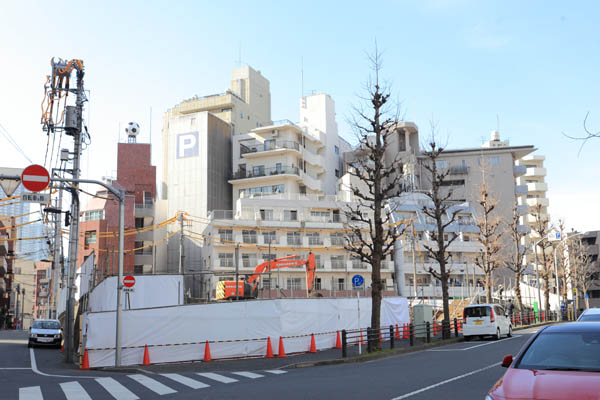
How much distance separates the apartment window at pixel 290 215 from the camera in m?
62.7

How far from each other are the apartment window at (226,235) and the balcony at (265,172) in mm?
11083

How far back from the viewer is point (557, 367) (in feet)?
19.0

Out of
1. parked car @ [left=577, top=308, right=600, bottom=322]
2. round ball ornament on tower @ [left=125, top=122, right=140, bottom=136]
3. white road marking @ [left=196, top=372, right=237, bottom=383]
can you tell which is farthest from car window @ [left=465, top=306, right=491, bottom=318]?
round ball ornament on tower @ [left=125, top=122, right=140, bottom=136]

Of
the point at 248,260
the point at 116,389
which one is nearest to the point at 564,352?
the point at 116,389

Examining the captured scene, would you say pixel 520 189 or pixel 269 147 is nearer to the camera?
pixel 269 147

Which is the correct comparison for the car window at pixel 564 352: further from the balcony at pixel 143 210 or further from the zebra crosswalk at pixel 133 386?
the balcony at pixel 143 210

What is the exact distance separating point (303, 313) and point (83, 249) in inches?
1890

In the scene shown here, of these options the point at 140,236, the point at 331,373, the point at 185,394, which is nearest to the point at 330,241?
the point at 140,236

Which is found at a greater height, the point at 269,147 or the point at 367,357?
the point at 269,147

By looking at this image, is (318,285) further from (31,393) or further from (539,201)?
(31,393)

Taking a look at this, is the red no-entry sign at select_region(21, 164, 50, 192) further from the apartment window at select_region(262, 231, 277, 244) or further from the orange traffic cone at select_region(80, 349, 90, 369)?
the apartment window at select_region(262, 231, 277, 244)

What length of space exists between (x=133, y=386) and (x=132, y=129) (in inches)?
2511

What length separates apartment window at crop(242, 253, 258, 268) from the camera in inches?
2282

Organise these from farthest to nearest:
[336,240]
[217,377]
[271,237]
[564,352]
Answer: [336,240] → [271,237] → [217,377] → [564,352]
